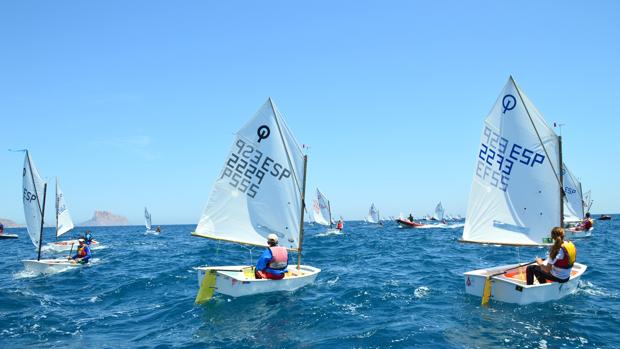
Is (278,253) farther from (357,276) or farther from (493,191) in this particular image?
(493,191)

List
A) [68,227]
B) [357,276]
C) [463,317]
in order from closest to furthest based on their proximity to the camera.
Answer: [463,317] < [357,276] < [68,227]

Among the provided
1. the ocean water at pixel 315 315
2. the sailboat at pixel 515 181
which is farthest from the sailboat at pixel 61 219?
the sailboat at pixel 515 181

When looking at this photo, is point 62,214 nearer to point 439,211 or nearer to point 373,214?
point 373,214

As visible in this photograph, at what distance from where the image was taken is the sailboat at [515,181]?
1650 centimetres

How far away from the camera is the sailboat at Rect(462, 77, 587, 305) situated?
54.1 feet

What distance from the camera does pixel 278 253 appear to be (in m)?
16.1

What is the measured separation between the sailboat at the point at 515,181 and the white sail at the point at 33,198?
81.4ft

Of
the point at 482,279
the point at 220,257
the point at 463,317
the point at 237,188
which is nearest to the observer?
the point at 463,317

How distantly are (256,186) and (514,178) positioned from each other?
10845mm

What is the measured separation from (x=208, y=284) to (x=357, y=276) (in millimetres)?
8065

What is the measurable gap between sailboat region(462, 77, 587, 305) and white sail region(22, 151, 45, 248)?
24.8 m

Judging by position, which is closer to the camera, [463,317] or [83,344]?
[83,344]

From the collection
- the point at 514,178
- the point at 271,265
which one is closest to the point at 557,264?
the point at 514,178

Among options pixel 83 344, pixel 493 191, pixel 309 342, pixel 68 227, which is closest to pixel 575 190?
pixel 493 191
